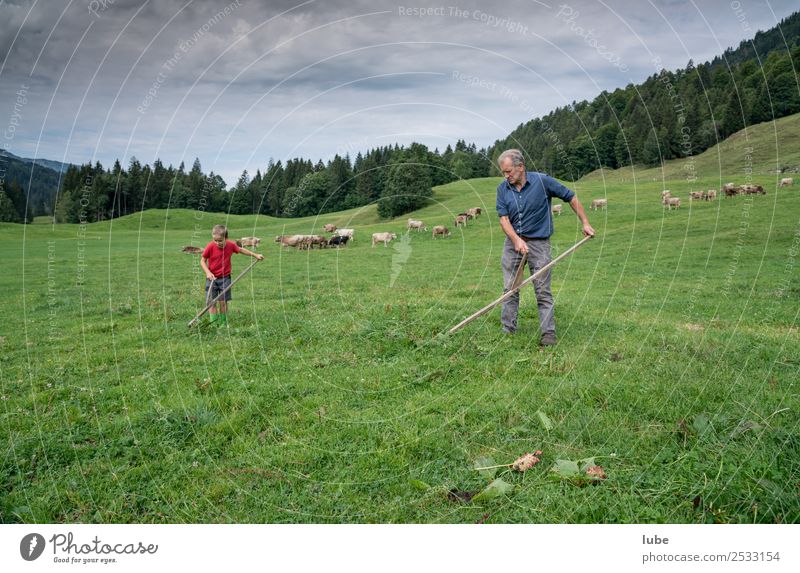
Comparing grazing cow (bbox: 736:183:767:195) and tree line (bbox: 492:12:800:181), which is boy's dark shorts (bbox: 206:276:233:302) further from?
tree line (bbox: 492:12:800:181)

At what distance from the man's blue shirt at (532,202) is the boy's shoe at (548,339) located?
1846 millimetres

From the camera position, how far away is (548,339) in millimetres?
9062

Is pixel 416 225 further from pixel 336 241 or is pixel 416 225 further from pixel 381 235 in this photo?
pixel 336 241

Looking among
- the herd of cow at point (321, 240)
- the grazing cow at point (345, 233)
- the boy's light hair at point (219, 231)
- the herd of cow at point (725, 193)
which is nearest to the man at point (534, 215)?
the boy's light hair at point (219, 231)

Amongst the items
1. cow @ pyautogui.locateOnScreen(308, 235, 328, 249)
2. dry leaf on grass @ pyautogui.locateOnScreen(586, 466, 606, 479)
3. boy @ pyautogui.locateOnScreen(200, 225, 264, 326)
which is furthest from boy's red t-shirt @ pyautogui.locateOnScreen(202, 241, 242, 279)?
cow @ pyautogui.locateOnScreen(308, 235, 328, 249)

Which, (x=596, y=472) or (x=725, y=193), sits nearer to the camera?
(x=596, y=472)

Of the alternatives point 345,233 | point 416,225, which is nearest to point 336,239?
point 345,233

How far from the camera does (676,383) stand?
672 centimetres

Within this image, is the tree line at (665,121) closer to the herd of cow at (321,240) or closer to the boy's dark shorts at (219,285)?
the herd of cow at (321,240)

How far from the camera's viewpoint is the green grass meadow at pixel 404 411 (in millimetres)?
4523

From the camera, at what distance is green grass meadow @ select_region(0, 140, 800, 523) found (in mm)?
4523

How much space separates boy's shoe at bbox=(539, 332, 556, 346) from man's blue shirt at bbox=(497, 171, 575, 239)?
1.85m

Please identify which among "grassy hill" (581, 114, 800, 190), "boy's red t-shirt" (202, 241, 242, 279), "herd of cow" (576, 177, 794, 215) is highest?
"grassy hill" (581, 114, 800, 190)

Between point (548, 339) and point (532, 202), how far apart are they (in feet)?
8.40
